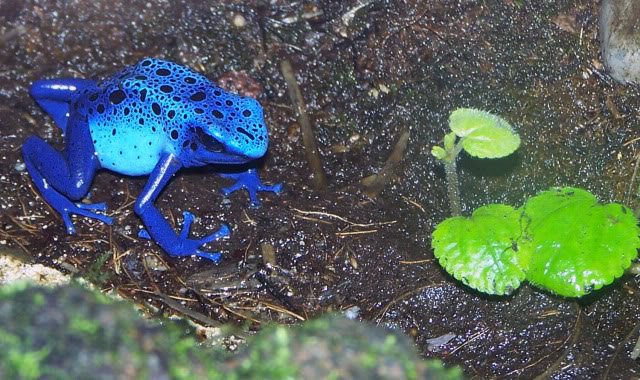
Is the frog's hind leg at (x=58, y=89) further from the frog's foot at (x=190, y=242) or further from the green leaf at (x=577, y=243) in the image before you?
the green leaf at (x=577, y=243)

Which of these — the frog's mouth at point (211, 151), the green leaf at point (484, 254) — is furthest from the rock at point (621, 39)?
the frog's mouth at point (211, 151)

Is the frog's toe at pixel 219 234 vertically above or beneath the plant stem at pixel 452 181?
beneath

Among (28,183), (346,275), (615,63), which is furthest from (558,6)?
(28,183)

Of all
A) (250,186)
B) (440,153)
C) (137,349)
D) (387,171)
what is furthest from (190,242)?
(137,349)

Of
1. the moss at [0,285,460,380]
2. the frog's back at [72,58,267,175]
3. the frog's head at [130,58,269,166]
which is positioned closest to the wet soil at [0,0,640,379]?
the frog's back at [72,58,267,175]

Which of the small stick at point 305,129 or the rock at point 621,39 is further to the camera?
the small stick at point 305,129

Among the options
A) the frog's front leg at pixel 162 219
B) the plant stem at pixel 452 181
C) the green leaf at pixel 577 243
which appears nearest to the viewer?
the green leaf at pixel 577 243

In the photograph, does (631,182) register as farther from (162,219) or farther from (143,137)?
(143,137)
